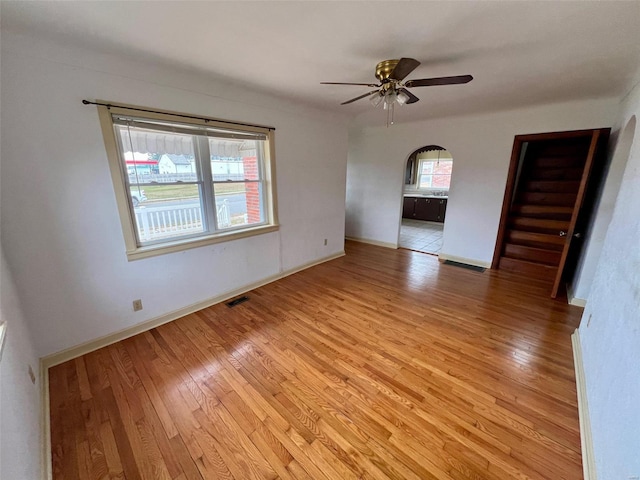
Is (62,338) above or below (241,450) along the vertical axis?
above

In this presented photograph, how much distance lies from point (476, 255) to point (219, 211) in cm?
411

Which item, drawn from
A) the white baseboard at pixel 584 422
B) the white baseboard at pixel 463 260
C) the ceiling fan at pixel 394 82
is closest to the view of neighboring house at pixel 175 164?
the ceiling fan at pixel 394 82

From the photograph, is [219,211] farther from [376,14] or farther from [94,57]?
[376,14]

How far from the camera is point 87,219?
6.74ft

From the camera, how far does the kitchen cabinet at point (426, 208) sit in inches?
296

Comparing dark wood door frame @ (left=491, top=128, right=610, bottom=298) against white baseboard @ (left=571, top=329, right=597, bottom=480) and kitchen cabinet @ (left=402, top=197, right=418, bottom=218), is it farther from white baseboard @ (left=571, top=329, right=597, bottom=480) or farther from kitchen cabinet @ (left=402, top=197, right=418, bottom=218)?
kitchen cabinet @ (left=402, top=197, right=418, bottom=218)

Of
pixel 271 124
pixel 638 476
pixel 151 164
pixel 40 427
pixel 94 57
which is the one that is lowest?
pixel 40 427

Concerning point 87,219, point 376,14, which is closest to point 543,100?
point 376,14

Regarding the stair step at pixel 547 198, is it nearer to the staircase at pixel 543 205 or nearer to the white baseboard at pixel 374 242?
the staircase at pixel 543 205

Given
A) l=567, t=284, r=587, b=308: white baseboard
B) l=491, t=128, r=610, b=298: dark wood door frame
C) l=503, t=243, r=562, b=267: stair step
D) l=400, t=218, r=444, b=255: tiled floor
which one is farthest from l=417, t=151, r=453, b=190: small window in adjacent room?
l=567, t=284, r=587, b=308: white baseboard

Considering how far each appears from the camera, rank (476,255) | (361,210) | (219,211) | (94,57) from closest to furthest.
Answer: (94,57) < (219,211) < (476,255) < (361,210)

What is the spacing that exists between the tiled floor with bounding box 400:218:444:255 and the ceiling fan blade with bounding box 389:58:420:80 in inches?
147

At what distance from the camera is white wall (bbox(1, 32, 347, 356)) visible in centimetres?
174

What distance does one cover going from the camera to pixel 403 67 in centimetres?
176
